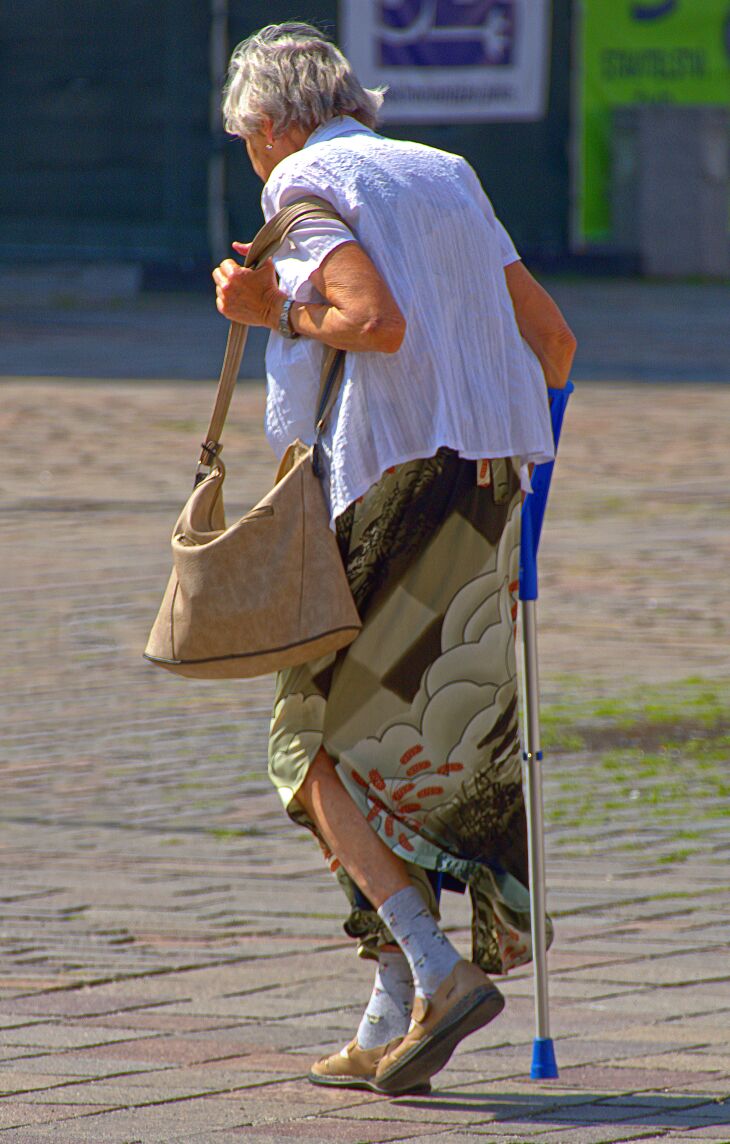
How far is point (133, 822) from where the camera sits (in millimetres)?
5594

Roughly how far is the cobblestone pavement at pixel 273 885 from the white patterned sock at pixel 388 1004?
124 millimetres

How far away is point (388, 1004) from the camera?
11.8 feet

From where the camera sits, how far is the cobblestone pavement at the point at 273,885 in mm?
3426

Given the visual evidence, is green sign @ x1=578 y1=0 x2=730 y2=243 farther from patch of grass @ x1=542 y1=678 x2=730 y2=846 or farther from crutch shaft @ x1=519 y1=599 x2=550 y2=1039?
crutch shaft @ x1=519 y1=599 x2=550 y2=1039

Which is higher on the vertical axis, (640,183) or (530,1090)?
(530,1090)

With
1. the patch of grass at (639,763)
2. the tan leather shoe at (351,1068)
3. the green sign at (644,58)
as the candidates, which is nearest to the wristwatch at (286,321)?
the tan leather shoe at (351,1068)

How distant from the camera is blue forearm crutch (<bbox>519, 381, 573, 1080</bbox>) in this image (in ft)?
11.6

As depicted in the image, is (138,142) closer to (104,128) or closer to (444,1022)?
(104,128)

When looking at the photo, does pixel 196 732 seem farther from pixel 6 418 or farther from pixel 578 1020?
pixel 6 418

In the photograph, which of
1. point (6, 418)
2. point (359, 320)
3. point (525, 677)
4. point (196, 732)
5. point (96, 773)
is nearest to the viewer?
point (359, 320)

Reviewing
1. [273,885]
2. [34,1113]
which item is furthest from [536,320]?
[273,885]

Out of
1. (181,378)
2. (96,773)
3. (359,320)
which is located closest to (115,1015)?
(359,320)

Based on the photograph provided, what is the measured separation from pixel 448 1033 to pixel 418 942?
0.15m

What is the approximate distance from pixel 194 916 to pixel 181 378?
41.3 ft
